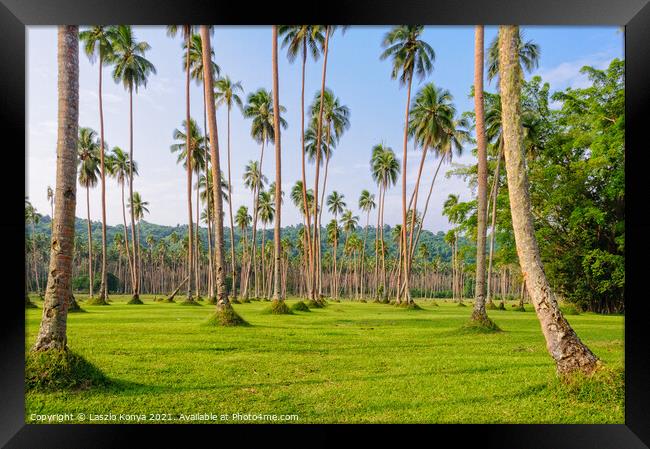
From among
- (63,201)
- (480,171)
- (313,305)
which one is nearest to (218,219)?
(63,201)

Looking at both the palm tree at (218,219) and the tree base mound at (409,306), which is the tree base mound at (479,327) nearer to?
the palm tree at (218,219)

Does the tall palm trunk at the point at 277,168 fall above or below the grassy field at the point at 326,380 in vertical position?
above

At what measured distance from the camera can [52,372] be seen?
401 cm

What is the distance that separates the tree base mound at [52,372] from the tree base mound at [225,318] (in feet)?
13.3

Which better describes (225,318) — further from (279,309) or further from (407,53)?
(407,53)

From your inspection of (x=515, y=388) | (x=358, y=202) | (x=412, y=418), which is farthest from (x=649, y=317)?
(x=358, y=202)

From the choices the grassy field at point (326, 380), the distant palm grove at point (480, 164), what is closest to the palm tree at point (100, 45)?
the distant palm grove at point (480, 164)

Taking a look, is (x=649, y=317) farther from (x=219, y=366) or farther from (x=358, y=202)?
(x=358, y=202)

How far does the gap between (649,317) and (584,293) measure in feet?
30.2

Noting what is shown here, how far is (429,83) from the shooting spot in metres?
17.7

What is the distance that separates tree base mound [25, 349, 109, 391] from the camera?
4004 mm

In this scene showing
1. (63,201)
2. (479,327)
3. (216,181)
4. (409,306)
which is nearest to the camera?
(63,201)

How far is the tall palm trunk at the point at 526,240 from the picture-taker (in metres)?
4.05
